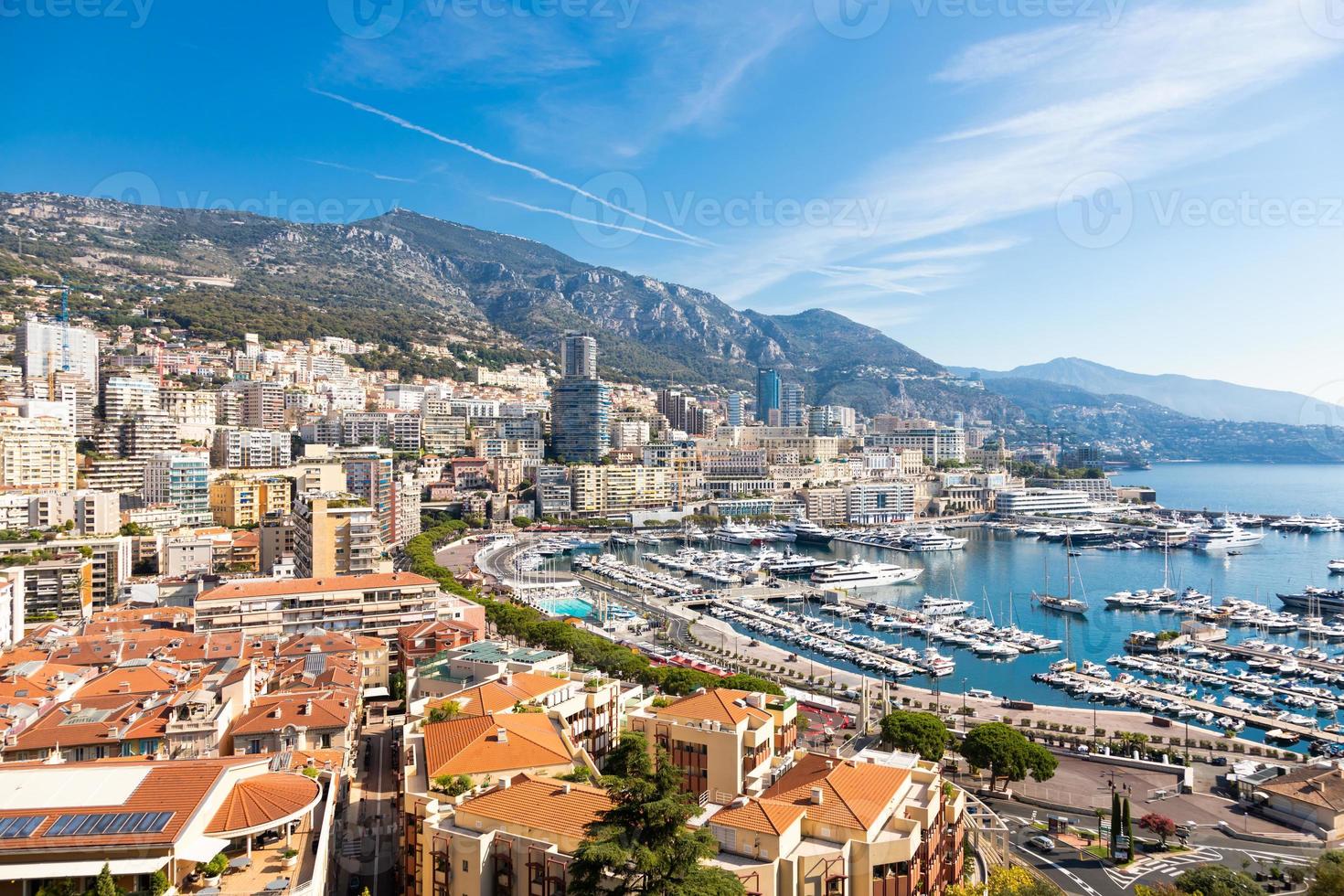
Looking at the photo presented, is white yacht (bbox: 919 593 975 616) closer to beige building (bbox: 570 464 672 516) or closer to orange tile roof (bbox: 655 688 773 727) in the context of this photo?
orange tile roof (bbox: 655 688 773 727)

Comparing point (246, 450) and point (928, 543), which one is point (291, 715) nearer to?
point (246, 450)

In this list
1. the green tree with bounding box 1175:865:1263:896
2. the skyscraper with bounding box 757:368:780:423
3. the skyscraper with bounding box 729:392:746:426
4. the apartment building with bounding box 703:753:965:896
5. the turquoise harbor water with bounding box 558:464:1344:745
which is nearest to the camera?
the apartment building with bounding box 703:753:965:896

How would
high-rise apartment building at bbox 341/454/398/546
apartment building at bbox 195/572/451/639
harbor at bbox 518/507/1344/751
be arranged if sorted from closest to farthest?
apartment building at bbox 195/572/451/639, harbor at bbox 518/507/1344/751, high-rise apartment building at bbox 341/454/398/546

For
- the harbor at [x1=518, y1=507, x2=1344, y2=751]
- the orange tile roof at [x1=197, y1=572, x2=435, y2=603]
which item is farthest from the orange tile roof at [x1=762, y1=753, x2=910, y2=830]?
the harbor at [x1=518, y1=507, x2=1344, y2=751]

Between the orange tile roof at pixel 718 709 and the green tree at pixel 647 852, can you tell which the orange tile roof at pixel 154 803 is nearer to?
the green tree at pixel 647 852

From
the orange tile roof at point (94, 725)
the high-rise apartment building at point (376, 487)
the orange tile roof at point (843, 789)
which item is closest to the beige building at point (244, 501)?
the high-rise apartment building at point (376, 487)

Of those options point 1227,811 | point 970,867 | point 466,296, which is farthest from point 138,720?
point 466,296

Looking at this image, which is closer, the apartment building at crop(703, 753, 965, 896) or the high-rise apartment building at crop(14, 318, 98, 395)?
the apartment building at crop(703, 753, 965, 896)

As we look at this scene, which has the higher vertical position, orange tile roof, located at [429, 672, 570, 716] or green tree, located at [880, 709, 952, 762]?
orange tile roof, located at [429, 672, 570, 716]
